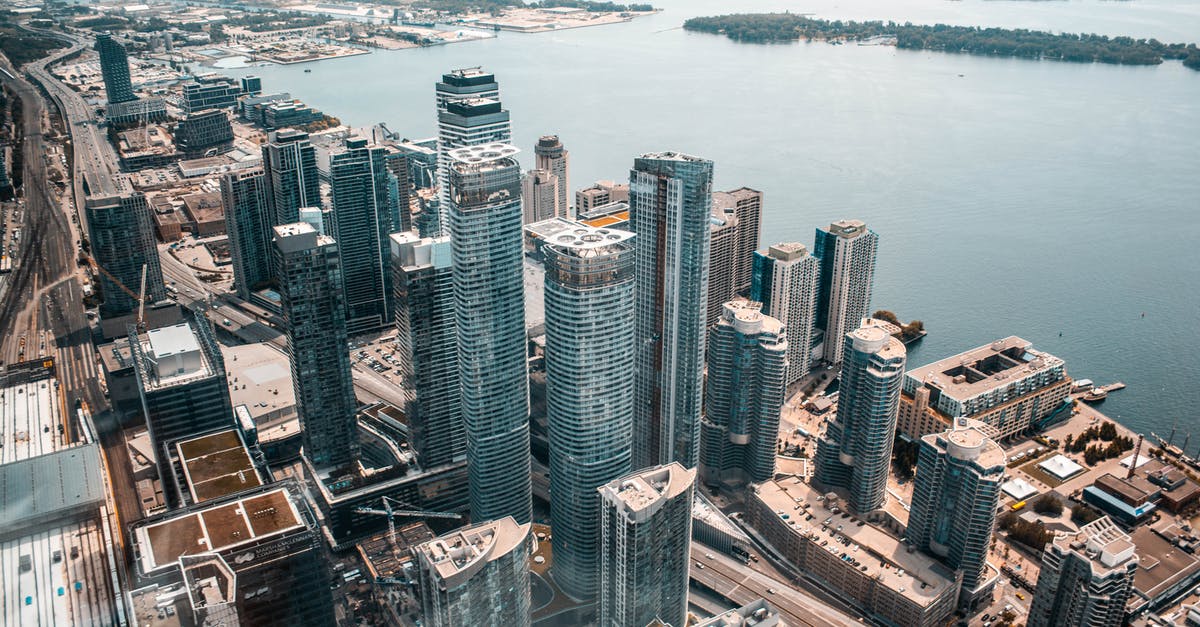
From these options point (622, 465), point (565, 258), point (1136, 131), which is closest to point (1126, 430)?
point (622, 465)

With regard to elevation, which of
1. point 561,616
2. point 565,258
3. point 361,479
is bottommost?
point 561,616

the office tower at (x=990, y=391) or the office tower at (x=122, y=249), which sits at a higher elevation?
the office tower at (x=122, y=249)

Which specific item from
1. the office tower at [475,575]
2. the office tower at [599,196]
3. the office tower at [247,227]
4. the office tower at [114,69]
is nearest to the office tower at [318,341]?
the office tower at [475,575]

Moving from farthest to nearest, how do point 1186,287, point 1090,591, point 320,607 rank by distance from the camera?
1. point 1186,287
2. point 1090,591
3. point 320,607

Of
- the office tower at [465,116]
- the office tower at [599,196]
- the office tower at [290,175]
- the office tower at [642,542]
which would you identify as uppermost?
the office tower at [465,116]

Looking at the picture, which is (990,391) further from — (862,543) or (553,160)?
(553,160)

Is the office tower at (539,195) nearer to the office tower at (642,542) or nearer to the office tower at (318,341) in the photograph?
the office tower at (318,341)

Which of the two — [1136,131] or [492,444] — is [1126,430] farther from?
[1136,131]
